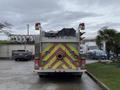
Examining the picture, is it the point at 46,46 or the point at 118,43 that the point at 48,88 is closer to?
the point at 46,46

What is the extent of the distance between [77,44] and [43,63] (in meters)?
2.05

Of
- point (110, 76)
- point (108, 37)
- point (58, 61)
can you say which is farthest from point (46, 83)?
point (108, 37)

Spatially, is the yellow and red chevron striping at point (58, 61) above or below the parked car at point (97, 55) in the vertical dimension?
above

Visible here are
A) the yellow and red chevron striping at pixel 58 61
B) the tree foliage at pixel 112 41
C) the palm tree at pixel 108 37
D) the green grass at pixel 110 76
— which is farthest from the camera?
the palm tree at pixel 108 37

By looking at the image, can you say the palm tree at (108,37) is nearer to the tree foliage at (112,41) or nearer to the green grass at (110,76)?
the tree foliage at (112,41)

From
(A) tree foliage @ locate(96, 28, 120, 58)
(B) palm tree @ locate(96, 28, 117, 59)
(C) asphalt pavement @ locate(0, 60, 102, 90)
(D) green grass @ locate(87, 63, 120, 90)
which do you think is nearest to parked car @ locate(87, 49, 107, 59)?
(B) palm tree @ locate(96, 28, 117, 59)

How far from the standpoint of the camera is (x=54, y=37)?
1638 centimetres

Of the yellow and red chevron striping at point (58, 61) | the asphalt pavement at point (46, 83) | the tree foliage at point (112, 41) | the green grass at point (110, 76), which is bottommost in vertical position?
the asphalt pavement at point (46, 83)

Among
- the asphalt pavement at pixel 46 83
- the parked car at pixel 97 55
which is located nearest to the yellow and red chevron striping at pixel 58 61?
the asphalt pavement at pixel 46 83

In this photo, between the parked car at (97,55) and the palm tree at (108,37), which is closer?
the palm tree at (108,37)

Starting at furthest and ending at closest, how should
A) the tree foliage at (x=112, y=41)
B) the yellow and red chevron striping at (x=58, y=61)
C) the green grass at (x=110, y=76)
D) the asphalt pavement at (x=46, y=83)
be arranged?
the tree foliage at (x=112, y=41), the yellow and red chevron striping at (x=58, y=61), the asphalt pavement at (x=46, y=83), the green grass at (x=110, y=76)

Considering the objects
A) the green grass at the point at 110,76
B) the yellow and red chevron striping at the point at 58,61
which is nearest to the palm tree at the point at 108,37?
the green grass at the point at 110,76

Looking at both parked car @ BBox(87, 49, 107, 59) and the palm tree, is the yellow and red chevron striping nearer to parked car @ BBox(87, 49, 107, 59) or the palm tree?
the palm tree

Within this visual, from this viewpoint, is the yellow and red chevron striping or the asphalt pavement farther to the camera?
the yellow and red chevron striping
